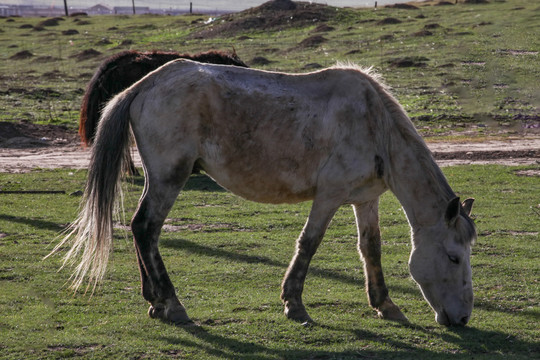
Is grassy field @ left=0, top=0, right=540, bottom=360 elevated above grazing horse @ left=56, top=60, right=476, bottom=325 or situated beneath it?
situated beneath

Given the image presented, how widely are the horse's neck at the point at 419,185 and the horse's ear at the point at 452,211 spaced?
158mm

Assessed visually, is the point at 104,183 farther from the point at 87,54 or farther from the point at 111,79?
the point at 87,54

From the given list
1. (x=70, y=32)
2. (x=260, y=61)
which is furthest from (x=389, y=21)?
(x=70, y=32)

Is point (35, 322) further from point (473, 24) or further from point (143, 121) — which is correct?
point (473, 24)

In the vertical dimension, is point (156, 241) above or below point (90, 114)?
below

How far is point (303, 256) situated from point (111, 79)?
8844 millimetres

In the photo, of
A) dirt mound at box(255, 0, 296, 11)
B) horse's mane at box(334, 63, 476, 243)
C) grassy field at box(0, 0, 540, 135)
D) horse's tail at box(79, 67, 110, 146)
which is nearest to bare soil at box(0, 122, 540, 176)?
grassy field at box(0, 0, 540, 135)

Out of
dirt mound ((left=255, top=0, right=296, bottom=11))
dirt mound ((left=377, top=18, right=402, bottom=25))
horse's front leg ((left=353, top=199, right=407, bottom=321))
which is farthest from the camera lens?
dirt mound ((left=255, top=0, right=296, bottom=11))

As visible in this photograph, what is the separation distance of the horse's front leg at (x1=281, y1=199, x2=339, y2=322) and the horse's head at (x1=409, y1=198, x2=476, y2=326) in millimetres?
909

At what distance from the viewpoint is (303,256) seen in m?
6.45

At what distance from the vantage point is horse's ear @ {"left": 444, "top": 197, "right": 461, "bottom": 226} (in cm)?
594

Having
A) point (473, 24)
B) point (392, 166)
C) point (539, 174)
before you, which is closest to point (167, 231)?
point (392, 166)

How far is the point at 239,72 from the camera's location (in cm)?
678

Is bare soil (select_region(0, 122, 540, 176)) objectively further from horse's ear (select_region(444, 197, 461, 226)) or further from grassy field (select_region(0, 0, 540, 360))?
horse's ear (select_region(444, 197, 461, 226))
